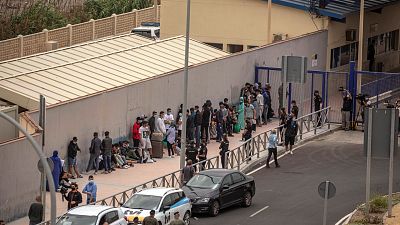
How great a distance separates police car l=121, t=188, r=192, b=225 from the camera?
34628 mm

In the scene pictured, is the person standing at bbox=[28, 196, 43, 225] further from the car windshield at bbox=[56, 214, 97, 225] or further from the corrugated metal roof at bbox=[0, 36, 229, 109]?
the corrugated metal roof at bbox=[0, 36, 229, 109]

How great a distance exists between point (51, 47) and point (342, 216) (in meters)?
28.2

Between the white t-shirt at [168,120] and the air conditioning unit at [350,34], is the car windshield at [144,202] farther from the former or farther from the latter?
the air conditioning unit at [350,34]

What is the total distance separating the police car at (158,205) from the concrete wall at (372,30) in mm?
27464

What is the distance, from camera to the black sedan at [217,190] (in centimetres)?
3728

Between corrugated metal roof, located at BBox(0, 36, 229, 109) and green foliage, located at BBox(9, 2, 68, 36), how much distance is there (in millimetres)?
20107

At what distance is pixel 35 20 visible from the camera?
3066 inches

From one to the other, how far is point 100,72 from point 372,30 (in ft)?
74.2

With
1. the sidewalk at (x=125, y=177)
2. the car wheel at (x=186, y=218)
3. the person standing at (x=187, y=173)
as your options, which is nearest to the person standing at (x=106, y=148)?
the sidewalk at (x=125, y=177)

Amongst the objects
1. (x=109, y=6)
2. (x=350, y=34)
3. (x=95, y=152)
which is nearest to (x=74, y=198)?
(x=95, y=152)

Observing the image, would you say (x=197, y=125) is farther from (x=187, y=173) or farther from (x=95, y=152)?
(x=187, y=173)

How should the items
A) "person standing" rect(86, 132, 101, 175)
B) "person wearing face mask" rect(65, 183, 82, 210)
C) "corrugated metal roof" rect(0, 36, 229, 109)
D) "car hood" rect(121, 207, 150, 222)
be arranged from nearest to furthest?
"car hood" rect(121, 207, 150, 222) < "person wearing face mask" rect(65, 183, 82, 210) < "person standing" rect(86, 132, 101, 175) < "corrugated metal roof" rect(0, 36, 229, 109)

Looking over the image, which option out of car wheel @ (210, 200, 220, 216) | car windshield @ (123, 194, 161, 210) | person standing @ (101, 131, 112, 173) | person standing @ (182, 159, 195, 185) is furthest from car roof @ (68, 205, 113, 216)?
person standing @ (101, 131, 112, 173)

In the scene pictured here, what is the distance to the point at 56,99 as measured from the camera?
44375mm
